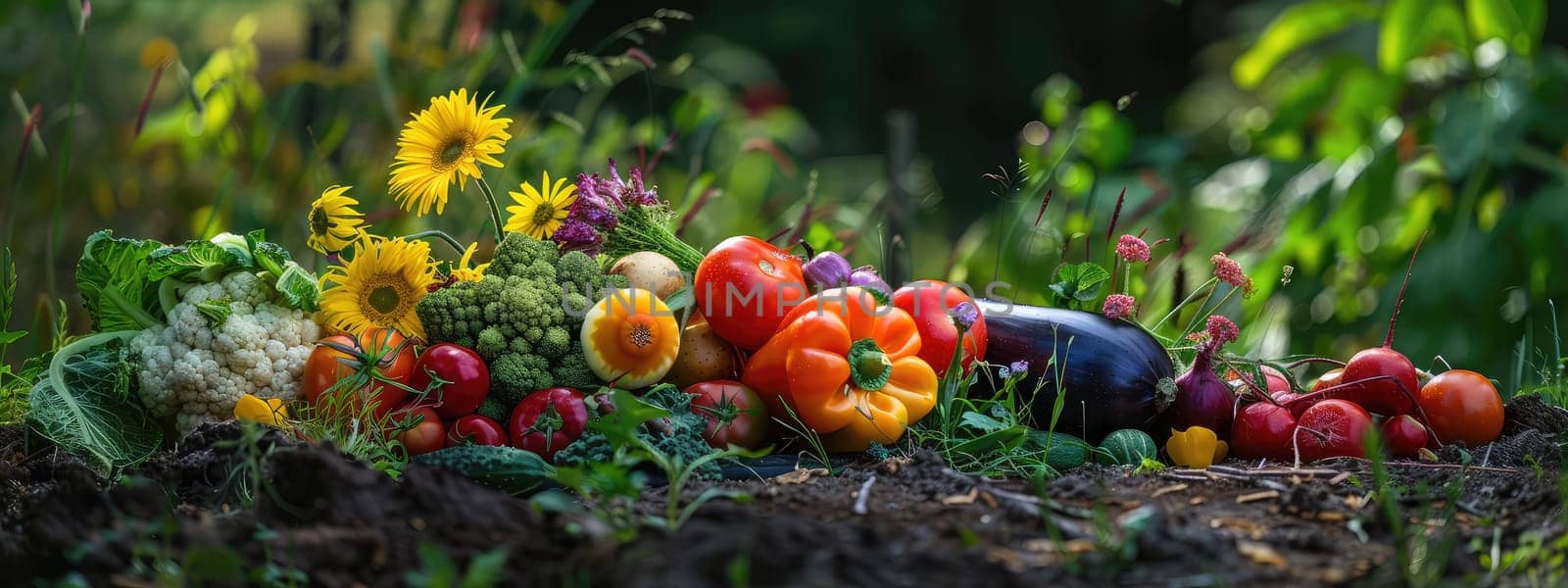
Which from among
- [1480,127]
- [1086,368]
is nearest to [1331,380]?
[1086,368]

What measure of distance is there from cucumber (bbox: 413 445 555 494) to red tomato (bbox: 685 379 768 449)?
0.40 metres

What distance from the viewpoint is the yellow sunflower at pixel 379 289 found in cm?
264

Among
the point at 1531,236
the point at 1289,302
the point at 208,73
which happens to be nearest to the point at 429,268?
the point at 208,73

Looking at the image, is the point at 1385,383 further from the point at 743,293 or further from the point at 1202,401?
the point at 743,293

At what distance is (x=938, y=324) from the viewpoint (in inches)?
108

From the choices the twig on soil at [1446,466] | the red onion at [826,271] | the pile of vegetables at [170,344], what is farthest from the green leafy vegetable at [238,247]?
the twig on soil at [1446,466]

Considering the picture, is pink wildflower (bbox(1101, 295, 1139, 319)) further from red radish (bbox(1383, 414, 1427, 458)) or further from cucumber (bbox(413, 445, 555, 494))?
cucumber (bbox(413, 445, 555, 494))

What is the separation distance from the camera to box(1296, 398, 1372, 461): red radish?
2.55m

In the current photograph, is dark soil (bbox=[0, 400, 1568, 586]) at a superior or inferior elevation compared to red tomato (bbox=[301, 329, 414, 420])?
inferior

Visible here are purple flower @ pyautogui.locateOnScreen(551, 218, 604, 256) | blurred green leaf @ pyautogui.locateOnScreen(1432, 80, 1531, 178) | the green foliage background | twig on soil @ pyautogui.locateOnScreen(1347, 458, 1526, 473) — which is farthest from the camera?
blurred green leaf @ pyautogui.locateOnScreen(1432, 80, 1531, 178)

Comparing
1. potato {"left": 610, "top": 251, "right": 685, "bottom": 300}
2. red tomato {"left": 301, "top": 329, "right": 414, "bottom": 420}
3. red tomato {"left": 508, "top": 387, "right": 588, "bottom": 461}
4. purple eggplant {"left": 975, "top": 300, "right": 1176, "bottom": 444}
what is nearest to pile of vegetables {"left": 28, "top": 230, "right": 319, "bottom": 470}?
red tomato {"left": 301, "top": 329, "right": 414, "bottom": 420}

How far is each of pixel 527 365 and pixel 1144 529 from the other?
1.39 meters

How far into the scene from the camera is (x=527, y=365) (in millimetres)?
2557

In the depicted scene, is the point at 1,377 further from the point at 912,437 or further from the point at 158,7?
the point at 158,7
